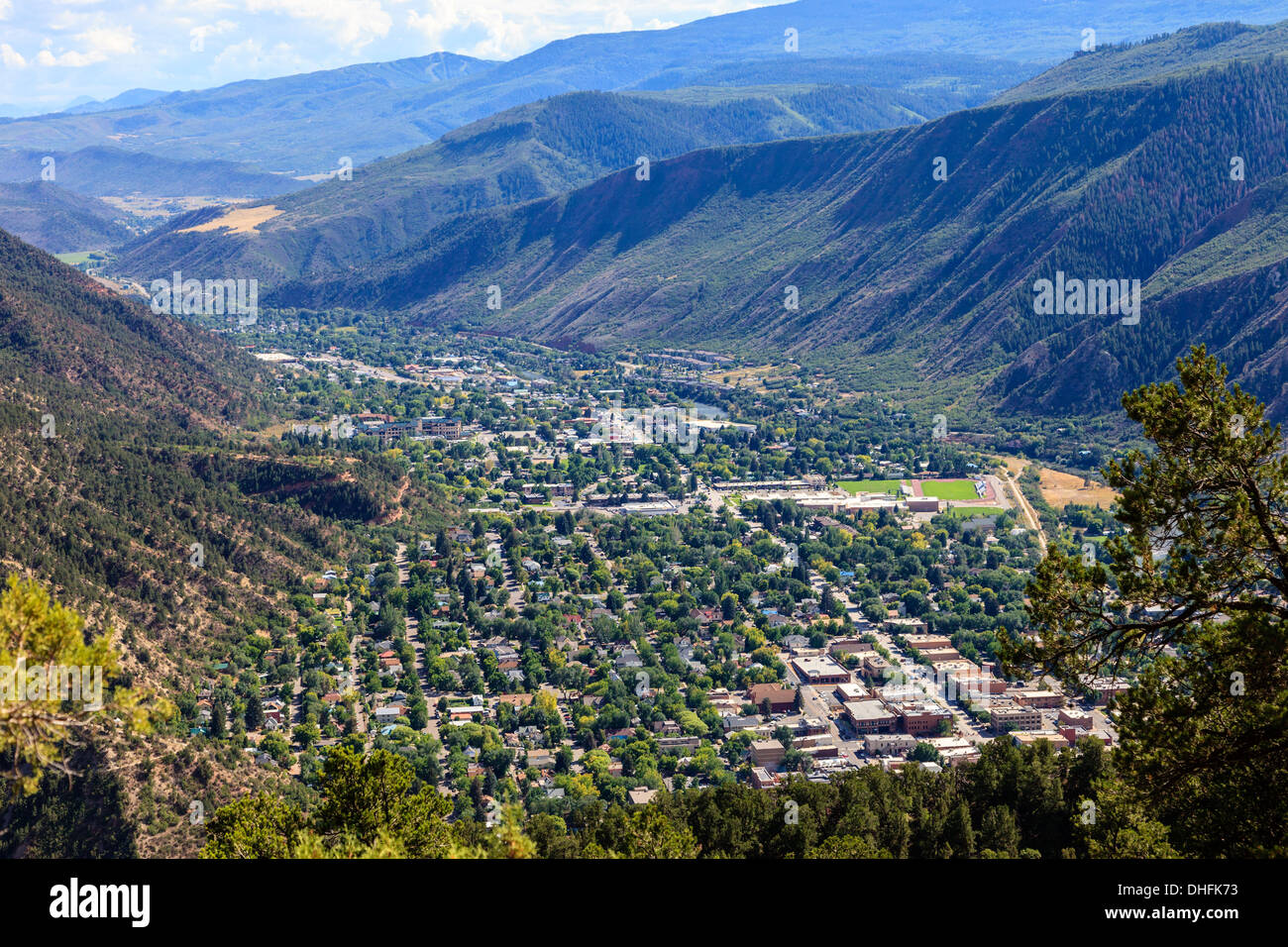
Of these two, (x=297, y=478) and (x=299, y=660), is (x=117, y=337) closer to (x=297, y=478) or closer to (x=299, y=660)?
(x=297, y=478)

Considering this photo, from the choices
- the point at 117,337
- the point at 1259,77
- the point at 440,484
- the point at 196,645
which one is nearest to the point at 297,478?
the point at 440,484

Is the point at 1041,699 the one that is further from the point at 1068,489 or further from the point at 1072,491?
the point at 1068,489

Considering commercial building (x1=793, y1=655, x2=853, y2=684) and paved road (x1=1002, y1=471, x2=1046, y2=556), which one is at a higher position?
paved road (x1=1002, y1=471, x2=1046, y2=556)

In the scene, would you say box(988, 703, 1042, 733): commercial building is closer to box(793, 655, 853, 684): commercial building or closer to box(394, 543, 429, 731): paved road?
box(793, 655, 853, 684): commercial building

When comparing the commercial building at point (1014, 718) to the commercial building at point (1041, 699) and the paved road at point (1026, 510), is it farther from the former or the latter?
the paved road at point (1026, 510)

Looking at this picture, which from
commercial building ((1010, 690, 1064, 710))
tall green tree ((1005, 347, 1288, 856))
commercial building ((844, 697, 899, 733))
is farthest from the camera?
commercial building ((1010, 690, 1064, 710))

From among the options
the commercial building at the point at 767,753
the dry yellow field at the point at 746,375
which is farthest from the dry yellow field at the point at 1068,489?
the commercial building at the point at 767,753

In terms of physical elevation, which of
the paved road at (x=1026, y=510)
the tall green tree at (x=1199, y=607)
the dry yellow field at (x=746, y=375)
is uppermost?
the dry yellow field at (x=746, y=375)

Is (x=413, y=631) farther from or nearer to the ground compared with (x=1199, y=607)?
nearer to the ground

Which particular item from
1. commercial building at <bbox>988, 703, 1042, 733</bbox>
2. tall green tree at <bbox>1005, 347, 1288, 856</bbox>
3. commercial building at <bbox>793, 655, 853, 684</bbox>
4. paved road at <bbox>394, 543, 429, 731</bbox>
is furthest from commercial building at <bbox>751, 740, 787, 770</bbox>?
tall green tree at <bbox>1005, 347, 1288, 856</bbox>

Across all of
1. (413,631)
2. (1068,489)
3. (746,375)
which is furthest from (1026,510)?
(746,375)

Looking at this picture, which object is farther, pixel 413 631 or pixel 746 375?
pixel 746 375
